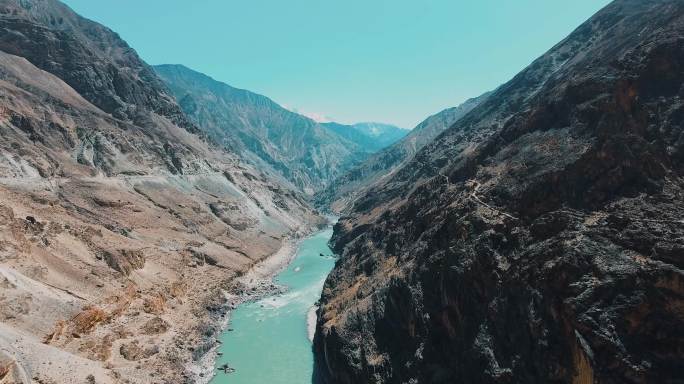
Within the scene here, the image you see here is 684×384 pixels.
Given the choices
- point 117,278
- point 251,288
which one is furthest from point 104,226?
point 251,288

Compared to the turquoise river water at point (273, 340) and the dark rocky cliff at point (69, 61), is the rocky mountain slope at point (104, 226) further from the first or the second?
the turquoise river water at point (273, 340)

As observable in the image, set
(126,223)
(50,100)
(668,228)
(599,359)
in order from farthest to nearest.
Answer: (50,100)
(126,223)
(668,228)
(599,359)

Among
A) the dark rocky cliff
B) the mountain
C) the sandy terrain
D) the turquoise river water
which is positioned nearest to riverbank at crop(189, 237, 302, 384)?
the sandy terrain

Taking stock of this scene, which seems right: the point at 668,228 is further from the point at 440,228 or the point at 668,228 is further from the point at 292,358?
the point at 292,358

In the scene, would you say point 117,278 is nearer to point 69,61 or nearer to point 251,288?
point 251,288

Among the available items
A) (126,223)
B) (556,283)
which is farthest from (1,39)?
(556,283)

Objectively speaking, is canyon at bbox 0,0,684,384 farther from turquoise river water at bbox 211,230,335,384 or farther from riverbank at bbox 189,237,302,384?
riverbank at bbox 189,237,302,384
